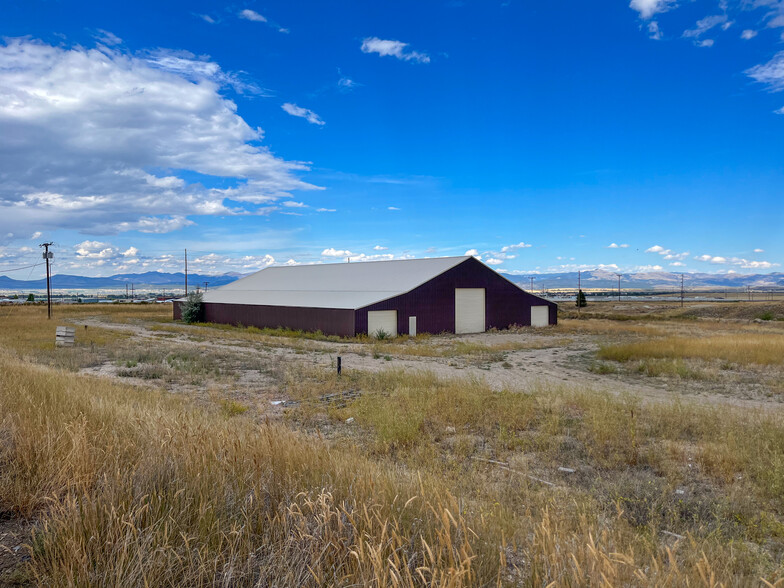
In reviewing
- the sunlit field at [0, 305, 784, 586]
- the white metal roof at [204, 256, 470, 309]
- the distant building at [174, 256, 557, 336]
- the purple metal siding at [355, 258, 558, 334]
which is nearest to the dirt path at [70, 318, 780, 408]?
the sunlit field at [0, 305, 784, 586]

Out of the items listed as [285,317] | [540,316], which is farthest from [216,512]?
[540,316]

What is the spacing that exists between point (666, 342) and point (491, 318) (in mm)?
18598

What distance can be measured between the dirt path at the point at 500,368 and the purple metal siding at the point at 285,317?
3.20m

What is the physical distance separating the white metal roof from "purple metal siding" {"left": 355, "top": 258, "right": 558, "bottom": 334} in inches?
26.3

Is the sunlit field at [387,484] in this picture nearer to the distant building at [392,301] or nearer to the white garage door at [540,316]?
the distant building at [392,301]

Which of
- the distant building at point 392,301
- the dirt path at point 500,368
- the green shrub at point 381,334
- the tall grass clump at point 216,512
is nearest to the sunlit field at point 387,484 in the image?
the tall grass clump at point 216,512

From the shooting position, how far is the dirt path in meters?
15.0

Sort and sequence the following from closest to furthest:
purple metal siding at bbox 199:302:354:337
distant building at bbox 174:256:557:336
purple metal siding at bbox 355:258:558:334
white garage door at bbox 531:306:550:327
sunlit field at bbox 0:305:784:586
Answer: sunlit field at bbox 0:305:784:586
purple metal siding at bbox 199:302:354:337
distant building at bbox 174:256:557:336
purple metal siding at bbox 355:258:558:334
white garage door at bbox 531:306:550:327

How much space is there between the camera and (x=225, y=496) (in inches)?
154

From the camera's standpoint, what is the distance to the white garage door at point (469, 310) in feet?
136

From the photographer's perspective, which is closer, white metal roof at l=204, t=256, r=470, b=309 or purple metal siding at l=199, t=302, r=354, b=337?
purple metal siding at l=199, t=302, r=354, b=337

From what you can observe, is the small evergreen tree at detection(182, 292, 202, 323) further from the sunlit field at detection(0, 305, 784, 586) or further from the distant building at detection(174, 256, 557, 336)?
the sunlit field at detection(0, 305, 784, 586)

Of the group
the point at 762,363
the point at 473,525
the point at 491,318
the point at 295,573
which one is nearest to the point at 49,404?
the point at 295,573

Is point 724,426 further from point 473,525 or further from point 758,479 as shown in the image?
point 473,525
